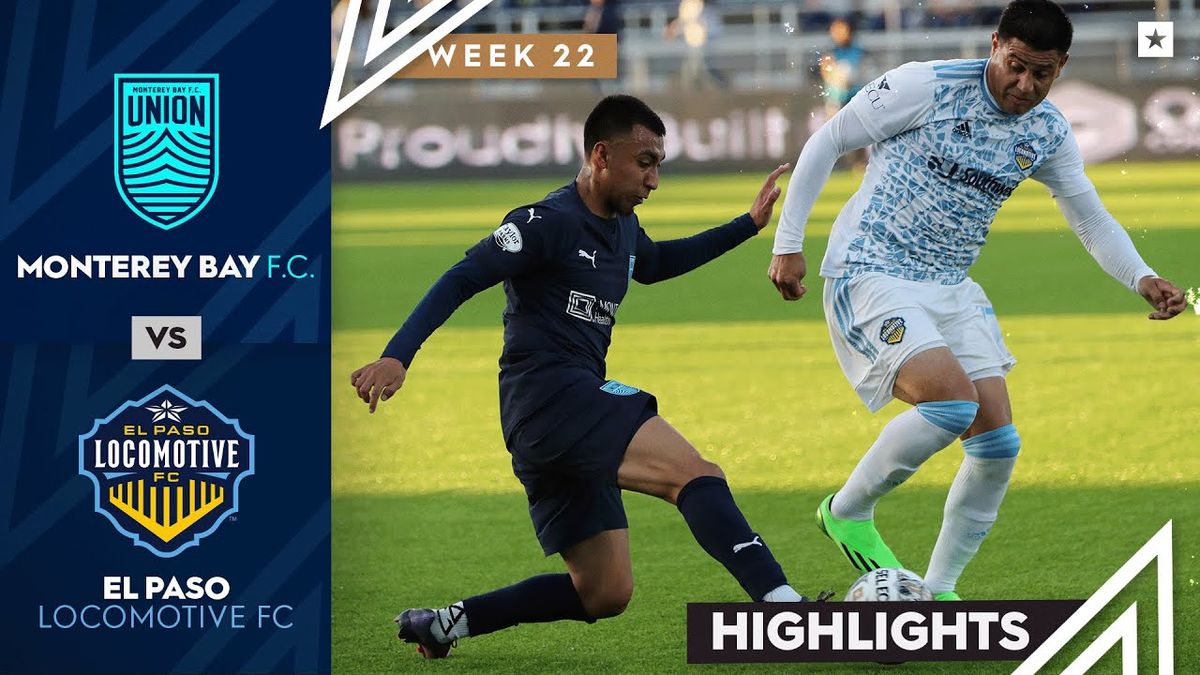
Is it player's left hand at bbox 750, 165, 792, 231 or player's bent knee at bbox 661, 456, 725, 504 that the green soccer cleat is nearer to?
player's bent knee at bbox 661, 456, 725, 504

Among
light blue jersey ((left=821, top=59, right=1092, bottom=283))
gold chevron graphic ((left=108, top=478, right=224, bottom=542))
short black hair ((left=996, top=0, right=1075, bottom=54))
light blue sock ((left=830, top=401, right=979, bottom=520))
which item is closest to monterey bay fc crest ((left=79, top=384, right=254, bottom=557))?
gold chevron graphic ((left=108, top=478, right=224, bottom=542))

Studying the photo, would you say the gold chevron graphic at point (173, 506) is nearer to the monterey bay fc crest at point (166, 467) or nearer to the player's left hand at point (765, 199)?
the monterey bay fc crest at point (166, 467)

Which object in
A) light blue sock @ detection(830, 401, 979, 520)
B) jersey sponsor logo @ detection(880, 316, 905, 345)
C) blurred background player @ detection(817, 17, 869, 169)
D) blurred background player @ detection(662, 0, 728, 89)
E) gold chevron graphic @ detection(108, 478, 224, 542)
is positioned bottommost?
gold chevron graphic @ detection(108, 478, 224, 542)

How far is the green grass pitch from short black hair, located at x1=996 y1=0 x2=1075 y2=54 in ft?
2.73

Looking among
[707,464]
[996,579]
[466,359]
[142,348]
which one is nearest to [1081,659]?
[707,464]

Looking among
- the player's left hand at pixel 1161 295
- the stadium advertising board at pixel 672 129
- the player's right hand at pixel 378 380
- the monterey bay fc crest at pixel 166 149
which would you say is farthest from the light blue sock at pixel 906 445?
the monterey bay fc crest at pixel 166 149

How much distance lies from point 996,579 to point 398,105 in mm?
2253

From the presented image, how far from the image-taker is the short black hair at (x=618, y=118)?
14.2 ft

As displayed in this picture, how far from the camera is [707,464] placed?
14.3 feet

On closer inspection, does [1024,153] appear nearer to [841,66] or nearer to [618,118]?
[841,66]

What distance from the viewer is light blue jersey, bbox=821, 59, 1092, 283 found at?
15.6 ft

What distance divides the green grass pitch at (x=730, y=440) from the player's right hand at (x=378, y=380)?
24 cm

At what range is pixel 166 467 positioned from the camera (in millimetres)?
4195

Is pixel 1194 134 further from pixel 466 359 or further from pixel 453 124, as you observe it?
pixel 466 359
